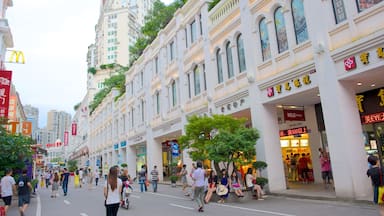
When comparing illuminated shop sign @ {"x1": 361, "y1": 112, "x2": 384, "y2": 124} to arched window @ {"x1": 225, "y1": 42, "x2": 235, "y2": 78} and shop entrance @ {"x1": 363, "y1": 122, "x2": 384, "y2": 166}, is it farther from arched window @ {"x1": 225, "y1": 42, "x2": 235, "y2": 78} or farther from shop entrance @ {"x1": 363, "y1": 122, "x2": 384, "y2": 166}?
arched window @ {"x1": 225, "y1": 42, "x2": 235, "y2": 78}

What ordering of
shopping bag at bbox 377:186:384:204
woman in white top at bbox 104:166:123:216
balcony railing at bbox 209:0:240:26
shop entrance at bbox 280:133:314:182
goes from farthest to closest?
shop entrance at bbox 280:133:314:182, balcony railing at bbox 209:0:240:26, woman in white top at bbox 104:166:123:216, shopping bag at bbox 377:186:384:204

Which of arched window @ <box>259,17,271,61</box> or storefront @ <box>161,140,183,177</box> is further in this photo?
storefront @ <box>161,140,183,177</box>

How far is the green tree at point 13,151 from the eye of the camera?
14500 mm

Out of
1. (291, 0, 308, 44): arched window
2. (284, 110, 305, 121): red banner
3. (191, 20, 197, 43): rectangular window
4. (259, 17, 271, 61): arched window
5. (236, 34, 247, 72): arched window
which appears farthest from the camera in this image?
(191, 20, 197, 43): rectangular window

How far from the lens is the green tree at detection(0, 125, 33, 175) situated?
571 inches

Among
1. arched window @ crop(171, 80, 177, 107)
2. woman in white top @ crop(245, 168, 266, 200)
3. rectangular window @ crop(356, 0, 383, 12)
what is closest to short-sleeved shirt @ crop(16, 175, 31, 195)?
woman in white top @ crop(245, 168, 266, 200)

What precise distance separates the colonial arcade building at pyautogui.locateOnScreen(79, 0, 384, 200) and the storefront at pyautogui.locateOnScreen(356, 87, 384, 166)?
0.04 meters

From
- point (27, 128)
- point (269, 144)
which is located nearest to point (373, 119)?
point (269, 144)

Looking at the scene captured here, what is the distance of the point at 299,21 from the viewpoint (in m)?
13.5

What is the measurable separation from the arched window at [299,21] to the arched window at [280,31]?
64 centimetres

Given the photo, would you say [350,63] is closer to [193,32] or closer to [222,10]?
[222,10]

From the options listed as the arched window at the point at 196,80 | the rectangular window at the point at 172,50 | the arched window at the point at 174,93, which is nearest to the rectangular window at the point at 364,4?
the arched window at the point at 196,80

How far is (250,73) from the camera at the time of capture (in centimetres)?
1572

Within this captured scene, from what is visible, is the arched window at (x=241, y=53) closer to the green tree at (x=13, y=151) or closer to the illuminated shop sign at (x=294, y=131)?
the illuminated shop sign at (x=294, y=131)
